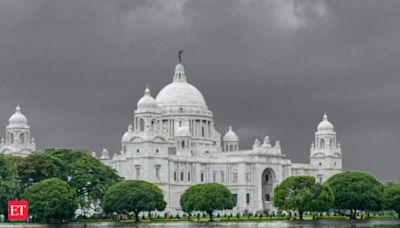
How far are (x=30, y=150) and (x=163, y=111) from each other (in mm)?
24467

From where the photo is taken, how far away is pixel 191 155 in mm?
159875

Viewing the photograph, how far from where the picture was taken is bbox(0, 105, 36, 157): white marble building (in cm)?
15275

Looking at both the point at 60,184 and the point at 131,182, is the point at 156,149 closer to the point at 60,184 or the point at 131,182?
the point at 131,182

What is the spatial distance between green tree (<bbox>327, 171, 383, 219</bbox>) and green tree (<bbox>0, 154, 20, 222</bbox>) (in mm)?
41787

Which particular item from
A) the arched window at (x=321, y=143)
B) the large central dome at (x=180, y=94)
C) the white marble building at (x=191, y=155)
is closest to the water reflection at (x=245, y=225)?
the white marble building at (x=191, y=155)

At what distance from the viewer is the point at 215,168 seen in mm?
160500

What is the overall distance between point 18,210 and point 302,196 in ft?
114

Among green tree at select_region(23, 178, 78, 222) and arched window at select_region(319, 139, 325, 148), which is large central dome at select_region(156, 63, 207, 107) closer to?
arched window at select_region(319, 139, 325, 148)

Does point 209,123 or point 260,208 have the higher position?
point 209,123

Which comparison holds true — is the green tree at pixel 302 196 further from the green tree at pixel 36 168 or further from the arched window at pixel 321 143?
the arched window at pixel 321 143

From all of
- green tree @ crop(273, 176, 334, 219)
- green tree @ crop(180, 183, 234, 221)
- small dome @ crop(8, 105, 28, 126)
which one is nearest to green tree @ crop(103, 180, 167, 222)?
green tree @ crop(180, 183, 234, 221)

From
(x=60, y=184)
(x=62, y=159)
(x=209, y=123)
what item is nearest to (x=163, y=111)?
(x=209, y=123)

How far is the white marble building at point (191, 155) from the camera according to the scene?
148750 mm

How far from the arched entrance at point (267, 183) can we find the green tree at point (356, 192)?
3061 centimetres
